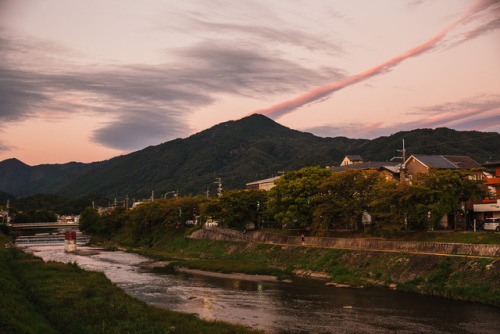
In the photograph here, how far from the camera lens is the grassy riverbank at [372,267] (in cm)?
4178

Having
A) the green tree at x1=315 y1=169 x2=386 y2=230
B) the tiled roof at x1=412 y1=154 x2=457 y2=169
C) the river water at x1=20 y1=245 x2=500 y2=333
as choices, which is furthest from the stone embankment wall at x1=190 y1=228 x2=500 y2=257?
the tiled roof at x1=412 y1=154 x2=457 y2=169

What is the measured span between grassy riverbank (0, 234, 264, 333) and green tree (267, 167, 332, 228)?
36185mm

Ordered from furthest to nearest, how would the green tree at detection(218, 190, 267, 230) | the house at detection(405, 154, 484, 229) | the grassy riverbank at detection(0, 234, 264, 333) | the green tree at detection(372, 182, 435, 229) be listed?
the green tree at detection(218, 190, 267, 230) < the house at detection(405, 154, 484, 229) < the green tree at detection(372, 182, 435, 229) < the grassy riverbank at detection(0, 234, 264, 333)

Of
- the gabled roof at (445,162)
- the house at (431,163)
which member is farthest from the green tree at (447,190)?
the house at (431,163)

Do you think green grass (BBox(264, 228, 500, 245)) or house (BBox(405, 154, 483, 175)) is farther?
house (BBox(405, 154, 483, 175))

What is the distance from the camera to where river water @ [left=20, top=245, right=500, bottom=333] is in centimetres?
3431

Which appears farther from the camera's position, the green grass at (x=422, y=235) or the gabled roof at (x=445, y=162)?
the gabled roof at (x=445, y=162)

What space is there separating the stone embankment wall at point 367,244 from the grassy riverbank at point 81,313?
28.5 metres

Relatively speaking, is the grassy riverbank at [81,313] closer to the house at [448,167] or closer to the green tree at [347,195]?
the green tree at [347,195]

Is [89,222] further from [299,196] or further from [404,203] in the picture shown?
[404,203]

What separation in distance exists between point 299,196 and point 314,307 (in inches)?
1336

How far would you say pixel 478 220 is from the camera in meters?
63.4

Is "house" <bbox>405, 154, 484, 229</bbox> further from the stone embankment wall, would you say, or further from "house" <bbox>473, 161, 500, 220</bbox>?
the stone embankment wall

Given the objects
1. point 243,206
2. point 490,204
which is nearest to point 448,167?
point 490,204
